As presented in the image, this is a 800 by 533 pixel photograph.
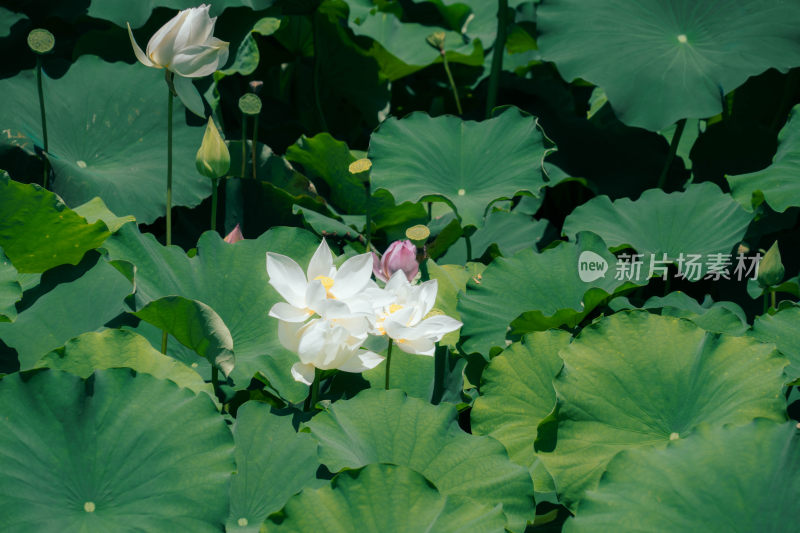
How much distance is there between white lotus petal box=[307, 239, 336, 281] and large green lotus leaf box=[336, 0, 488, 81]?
1.24 metres

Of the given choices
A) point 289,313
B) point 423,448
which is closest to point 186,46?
point 289,313

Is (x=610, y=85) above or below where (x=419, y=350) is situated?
above

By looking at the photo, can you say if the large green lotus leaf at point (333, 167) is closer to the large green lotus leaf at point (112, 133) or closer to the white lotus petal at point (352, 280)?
the large green lotus leaf at point (112, 133)

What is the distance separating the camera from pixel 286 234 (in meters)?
1.36

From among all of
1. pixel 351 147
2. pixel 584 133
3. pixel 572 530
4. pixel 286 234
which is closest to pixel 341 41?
pixel 351 147

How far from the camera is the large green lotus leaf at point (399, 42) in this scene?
7.45 ft

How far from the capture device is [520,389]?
4.01 ft

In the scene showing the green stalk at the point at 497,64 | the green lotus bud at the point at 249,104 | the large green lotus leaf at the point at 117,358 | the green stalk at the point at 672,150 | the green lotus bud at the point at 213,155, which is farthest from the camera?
the green stalk at the point at 497,64

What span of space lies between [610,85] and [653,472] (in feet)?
3.52

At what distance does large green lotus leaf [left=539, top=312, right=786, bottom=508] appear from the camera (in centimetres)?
107

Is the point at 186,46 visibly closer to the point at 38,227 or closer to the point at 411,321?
the point at 38,227

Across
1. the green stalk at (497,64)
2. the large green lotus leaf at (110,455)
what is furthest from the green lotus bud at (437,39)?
the large green lotus leaf at (110,455)

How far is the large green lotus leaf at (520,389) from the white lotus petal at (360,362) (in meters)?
0.21

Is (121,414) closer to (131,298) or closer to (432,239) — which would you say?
(131,298)
